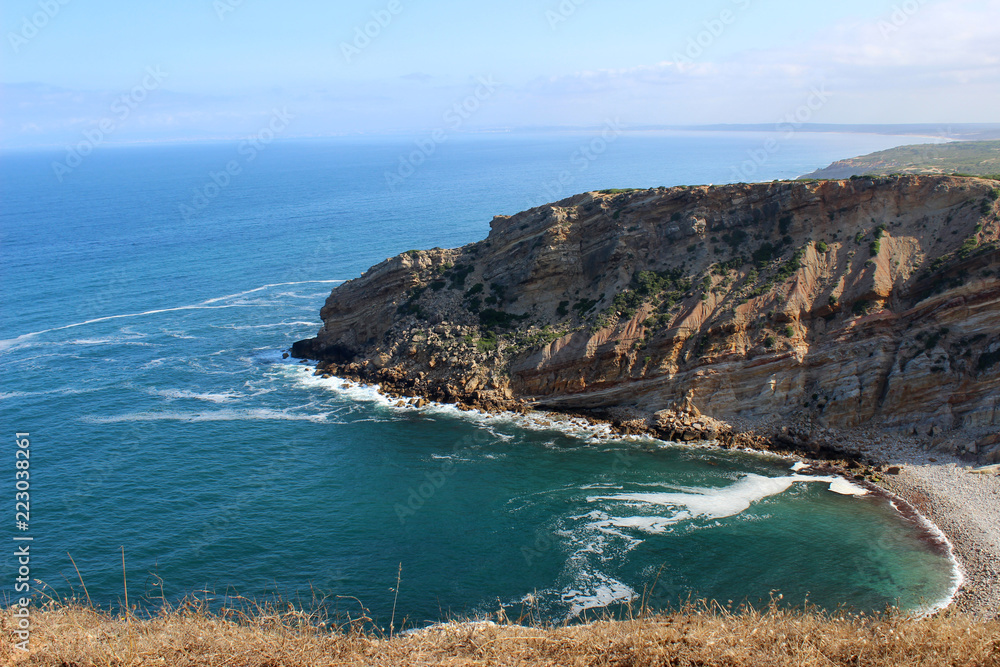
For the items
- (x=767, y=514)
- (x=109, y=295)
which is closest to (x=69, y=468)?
(x=767, y=514)

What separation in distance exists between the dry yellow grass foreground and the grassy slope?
140 meters

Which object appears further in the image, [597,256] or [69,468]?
[597,256]

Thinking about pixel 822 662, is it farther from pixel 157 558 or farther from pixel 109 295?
pixel 109 295

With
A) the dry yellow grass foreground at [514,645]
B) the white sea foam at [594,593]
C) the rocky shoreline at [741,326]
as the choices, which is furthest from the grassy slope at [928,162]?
the dry yellow grass foreground at [514,645]

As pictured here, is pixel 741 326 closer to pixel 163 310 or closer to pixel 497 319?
pixel 497 319

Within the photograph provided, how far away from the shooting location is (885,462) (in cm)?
4284

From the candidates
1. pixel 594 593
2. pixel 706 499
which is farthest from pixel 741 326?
pixel 594 593

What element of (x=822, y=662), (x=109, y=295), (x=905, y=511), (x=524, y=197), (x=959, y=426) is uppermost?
(x=524, y=197)

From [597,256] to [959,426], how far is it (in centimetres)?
2985

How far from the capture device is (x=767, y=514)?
3850cm

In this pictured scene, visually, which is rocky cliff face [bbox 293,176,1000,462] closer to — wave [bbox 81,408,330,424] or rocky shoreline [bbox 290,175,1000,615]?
rocky shoreline [bbox 290,175,1000,615]

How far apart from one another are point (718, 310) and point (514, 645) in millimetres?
40257

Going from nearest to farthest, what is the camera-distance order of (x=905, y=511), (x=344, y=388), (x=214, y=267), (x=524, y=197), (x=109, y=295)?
1. (x=905, y=511)
2. (x=344, y=388)
3. (x=109, y=295)
4. (x=214, y=267)
5. (x=524, y=197)

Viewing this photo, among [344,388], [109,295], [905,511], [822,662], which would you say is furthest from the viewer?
[109,295]
